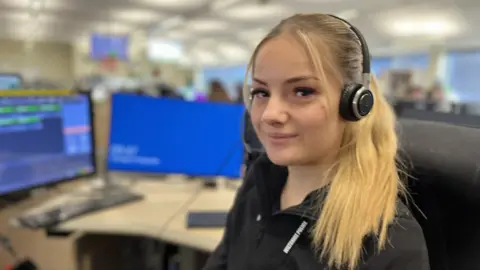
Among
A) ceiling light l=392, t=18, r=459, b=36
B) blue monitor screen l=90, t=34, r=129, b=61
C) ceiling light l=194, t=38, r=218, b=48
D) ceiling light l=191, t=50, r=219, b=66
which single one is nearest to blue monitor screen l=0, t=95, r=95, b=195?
blue monitor screen l=90, t=34, r=129, b=61

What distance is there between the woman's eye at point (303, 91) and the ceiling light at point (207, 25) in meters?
7.83

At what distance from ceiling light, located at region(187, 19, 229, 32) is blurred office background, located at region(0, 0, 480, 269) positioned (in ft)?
0.07

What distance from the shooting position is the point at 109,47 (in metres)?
6.45

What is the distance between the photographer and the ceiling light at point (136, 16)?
7433mm

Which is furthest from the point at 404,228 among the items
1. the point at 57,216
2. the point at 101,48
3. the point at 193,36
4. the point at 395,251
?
the point at 193,36

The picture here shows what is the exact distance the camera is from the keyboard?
1483 millimetres

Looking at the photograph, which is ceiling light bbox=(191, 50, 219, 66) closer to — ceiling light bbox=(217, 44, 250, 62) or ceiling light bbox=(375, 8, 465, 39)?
ceiling light bbox=(217, 44, 250, 62)

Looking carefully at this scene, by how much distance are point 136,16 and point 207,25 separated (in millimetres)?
1613

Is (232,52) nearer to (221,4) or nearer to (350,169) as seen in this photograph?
(221,4)

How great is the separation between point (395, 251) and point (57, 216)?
1173 mm

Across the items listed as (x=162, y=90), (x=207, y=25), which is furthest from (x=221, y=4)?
(x=162, y=90)

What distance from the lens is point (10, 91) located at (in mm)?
1510

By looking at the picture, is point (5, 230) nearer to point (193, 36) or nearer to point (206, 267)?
point (206, 267)

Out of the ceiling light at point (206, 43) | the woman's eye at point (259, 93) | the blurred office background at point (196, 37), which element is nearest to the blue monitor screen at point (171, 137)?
the woman's eye at point (259, 93)
